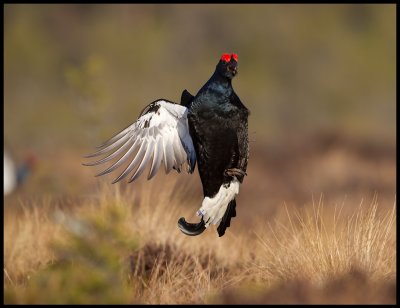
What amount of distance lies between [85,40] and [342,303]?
30.7 metres

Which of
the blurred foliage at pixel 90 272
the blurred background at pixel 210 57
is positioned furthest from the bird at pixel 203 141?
the blurred background at pixel 210 57

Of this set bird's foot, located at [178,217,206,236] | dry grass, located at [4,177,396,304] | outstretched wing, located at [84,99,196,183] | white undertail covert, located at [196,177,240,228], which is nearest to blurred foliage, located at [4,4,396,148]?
dry grass, located at [4,177,396,304]

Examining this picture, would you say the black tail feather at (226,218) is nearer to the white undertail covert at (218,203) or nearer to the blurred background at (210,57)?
the white undertail covert at (218,203)

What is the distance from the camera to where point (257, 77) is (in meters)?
34.1

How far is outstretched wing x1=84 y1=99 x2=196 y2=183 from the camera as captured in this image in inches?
195

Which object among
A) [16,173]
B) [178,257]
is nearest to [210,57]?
[16,173]

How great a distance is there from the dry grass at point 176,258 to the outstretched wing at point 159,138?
36 centimetres

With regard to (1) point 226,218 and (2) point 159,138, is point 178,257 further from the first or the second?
(2) point 159,138

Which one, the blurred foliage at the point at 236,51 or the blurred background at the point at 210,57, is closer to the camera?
the blurred background at the point at 210,57

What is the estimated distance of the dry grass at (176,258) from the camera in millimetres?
3189

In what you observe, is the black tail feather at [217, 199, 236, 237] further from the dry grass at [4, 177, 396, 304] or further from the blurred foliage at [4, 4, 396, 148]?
the blurred foliage at [4, 4, 396, 148]

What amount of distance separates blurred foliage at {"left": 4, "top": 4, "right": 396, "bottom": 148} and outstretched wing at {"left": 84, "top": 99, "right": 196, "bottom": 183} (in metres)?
23.5

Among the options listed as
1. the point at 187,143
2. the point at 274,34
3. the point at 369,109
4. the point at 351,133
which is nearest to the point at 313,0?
the point at 274,34

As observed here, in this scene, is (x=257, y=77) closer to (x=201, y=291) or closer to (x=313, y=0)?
(x=313, y=0)
